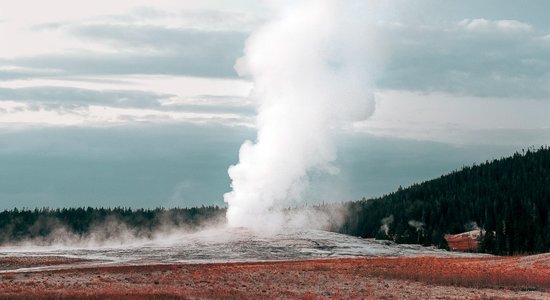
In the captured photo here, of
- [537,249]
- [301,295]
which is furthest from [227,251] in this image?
[537,249]

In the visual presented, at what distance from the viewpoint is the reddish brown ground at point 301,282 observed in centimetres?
5075

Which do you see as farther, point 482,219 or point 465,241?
point 482,219

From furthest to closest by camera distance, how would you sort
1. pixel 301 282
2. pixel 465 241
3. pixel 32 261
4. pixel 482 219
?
pixel 482 219
pixel 465 241
pixel 32 261
pixel 301 282

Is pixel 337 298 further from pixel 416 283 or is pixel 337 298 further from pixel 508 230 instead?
pixel 508 230

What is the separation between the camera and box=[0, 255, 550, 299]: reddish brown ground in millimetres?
50750

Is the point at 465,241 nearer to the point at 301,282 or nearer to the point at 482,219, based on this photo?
the point at 482,219

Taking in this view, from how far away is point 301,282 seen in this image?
60188 mm

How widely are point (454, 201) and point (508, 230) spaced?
41468 mm

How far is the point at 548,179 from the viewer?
653ft

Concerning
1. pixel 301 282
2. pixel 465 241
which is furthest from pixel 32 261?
pixel 465 241

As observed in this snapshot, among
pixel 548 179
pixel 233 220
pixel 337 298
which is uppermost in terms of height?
pixel 548 179

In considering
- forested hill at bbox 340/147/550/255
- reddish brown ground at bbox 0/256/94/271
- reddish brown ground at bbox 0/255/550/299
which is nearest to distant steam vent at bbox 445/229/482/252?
forested hill at bbox 340/147/550/255

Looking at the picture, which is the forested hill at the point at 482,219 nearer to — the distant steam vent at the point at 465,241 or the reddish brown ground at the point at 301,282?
the distant steam vent at the point at 465,241

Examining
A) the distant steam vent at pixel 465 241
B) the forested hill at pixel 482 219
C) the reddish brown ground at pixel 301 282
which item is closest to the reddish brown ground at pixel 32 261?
the reddish brown ground at pixel 301 282
